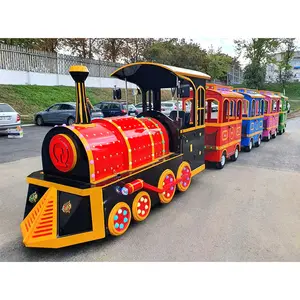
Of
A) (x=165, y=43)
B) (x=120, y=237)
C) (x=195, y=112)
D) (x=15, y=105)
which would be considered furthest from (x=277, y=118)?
(x=165, y=43)

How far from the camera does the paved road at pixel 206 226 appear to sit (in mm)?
3471

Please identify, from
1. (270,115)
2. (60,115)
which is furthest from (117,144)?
(60,115)

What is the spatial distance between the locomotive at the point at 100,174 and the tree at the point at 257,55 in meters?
29.2

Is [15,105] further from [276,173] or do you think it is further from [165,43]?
[165,43]

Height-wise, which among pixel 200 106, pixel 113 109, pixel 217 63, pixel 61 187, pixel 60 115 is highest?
pixel 217 63

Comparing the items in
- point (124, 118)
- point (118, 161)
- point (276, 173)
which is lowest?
point (276, 173)

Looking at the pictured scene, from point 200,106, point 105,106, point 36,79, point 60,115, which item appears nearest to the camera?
point 200,106

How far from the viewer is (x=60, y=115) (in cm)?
1536

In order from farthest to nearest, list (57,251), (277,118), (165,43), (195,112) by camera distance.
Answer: (165,43), (277,118), (195,112), (57,251)

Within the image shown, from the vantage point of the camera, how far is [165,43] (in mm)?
33344

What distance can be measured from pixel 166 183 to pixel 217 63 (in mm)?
36010

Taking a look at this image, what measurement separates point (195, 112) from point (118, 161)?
247 cm

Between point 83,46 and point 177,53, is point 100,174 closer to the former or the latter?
point 83,46

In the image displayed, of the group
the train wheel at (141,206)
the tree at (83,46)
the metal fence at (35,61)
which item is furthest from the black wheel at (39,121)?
the tree at (83,46)
